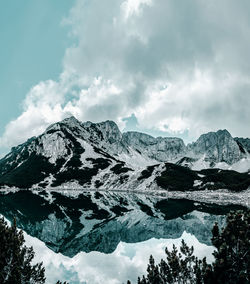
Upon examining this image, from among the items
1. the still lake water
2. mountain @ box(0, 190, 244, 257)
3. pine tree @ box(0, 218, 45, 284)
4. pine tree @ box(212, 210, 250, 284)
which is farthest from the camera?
mountain @ box(0, 190, 244, 257)

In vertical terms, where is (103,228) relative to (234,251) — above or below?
above

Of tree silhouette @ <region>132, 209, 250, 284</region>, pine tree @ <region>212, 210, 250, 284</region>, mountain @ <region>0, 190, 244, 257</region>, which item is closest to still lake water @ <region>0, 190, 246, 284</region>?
mountain @ <region>0, 190, 244, 257</region>

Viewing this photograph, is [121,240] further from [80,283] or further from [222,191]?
[222,191]

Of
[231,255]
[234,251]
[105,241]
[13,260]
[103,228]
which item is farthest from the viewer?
[103,228]

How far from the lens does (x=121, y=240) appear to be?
5531cm

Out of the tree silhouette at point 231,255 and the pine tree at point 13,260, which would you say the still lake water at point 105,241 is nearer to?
the pine tree at point 13,260

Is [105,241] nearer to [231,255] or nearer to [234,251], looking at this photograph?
[234,251]

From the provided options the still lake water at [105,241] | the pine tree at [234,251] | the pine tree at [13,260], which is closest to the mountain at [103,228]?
the still lake water at [105,241]

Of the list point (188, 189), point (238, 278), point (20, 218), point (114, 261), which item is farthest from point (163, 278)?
point (188, 189)

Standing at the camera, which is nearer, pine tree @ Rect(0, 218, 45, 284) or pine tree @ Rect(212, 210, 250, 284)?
pine tree @ Rect(212, 210, 250, 284)

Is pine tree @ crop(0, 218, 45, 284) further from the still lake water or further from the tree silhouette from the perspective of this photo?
the still lake water

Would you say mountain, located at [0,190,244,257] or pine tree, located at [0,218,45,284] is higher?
mountain, located at [0,190,244,257]

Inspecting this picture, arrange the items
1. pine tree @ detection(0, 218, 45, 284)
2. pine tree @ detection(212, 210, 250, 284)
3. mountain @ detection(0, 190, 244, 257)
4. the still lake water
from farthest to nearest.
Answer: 1. mountain @ detection(0, 190, 244, 257)
2. the still lake water
3. pine tree @ detection(0, 218, 45, 284)
4. pine tree @ detection(212, 210, 250, 284)

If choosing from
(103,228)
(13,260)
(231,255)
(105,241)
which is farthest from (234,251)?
(103,228)
